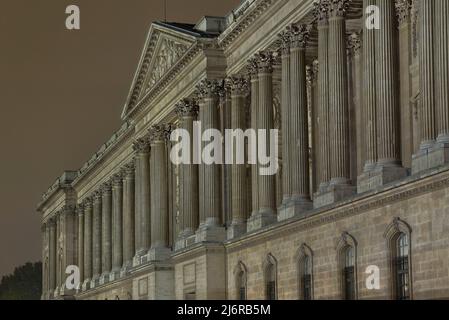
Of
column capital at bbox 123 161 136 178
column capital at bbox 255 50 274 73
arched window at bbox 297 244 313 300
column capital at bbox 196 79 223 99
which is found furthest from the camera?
column capital at bbox 123 161 136 178

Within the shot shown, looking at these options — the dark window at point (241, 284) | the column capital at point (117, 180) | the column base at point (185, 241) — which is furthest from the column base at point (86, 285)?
the dark window at point (241, 284)

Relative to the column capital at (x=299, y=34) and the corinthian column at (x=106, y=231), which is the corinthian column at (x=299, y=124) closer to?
the column capital at (x=299, y=34)

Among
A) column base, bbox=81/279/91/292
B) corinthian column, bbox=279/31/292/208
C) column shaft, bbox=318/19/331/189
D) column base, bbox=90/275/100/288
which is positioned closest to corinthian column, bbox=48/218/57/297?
column base, bbox=81/279/91/292

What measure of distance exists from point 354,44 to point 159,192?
93.8ft

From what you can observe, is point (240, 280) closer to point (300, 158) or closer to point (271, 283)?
point (271, 283)

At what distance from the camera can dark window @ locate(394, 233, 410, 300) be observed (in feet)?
150

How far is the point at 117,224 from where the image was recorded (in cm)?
10500

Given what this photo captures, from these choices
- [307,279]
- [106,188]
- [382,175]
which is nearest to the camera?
[382,175]

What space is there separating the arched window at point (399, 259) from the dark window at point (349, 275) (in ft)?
13.8

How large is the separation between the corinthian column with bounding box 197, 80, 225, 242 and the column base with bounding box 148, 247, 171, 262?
1103cm

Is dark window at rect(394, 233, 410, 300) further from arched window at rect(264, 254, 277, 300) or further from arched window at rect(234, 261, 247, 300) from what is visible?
arched window at rect(234, 261, 247, 300)

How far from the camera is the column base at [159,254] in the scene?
8219 centimetres

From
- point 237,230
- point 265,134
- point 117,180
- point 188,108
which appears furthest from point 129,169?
point 265,134

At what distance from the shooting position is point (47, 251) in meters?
146
